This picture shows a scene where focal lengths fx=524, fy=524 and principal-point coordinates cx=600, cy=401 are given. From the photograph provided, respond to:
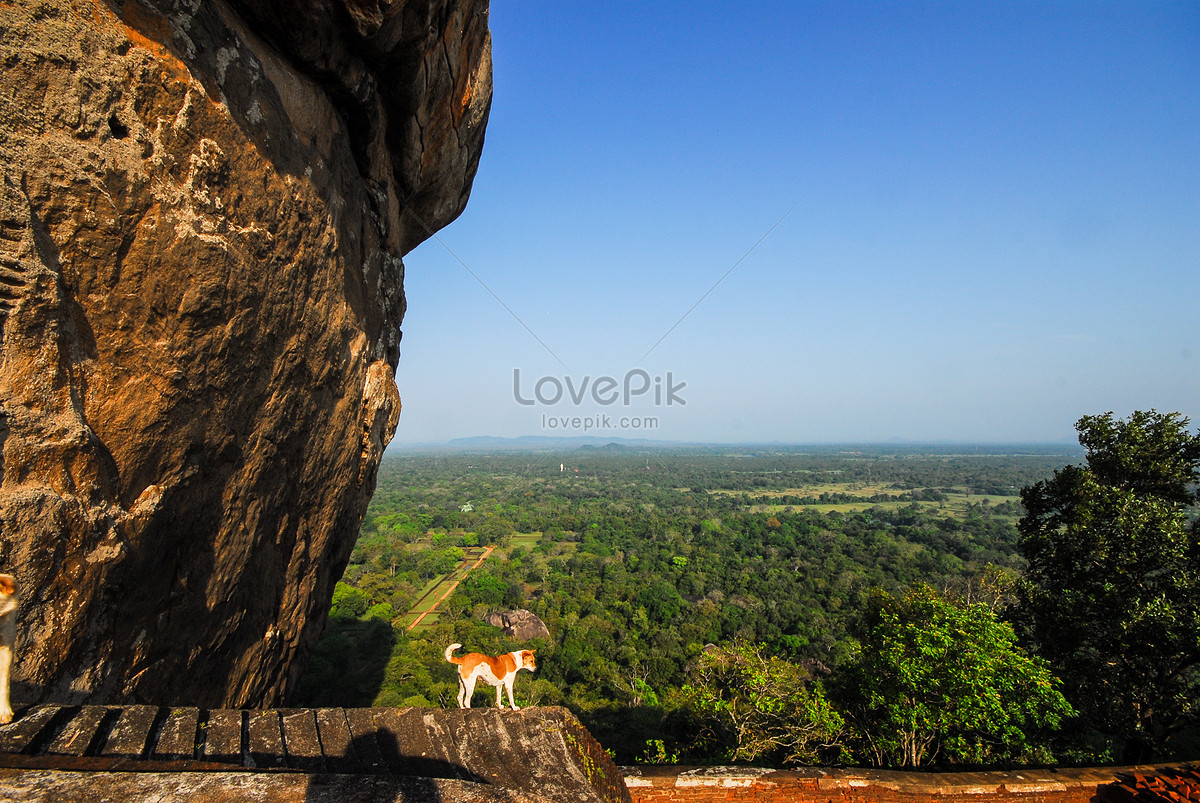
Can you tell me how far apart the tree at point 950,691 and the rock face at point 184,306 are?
802 cm

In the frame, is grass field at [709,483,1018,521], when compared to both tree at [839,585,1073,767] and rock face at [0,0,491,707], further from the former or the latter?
rock face at [0,0,491,707]

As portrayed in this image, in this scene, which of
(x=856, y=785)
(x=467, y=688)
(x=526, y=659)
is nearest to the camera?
(x=467, y=688)

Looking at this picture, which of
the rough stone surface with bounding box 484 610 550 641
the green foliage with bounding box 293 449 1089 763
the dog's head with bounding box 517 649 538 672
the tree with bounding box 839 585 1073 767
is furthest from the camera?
the rough stone surface with bounding box 484 610 550 641

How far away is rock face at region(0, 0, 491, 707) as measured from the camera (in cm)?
279

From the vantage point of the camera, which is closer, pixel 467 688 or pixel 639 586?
pixel 467 688

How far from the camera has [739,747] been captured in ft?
26.2

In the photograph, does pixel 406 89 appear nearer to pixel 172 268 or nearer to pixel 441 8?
pixel 441 8

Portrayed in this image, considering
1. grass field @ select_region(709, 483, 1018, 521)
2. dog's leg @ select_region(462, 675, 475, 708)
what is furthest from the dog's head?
grass field @ select_region(709, 483, 1018, 521)

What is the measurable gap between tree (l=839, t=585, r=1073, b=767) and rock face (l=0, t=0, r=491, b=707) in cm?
802

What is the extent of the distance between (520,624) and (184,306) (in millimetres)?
23816

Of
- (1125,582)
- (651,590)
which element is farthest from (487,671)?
(651,590)

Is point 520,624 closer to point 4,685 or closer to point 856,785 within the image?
point 856,785

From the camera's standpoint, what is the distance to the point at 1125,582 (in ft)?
25.5

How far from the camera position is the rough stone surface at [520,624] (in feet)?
78.8
